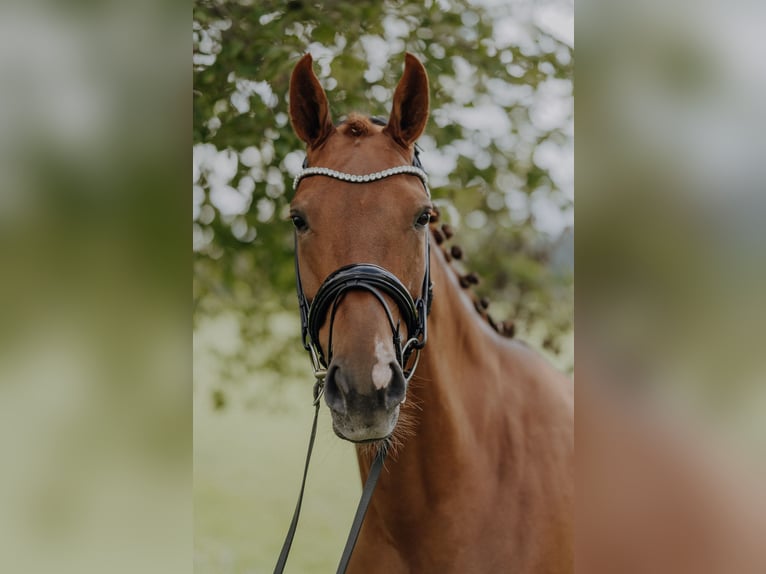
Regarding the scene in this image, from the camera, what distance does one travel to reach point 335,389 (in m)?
1.75

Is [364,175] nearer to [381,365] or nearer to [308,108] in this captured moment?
[308,108]

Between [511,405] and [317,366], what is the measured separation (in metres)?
0.72

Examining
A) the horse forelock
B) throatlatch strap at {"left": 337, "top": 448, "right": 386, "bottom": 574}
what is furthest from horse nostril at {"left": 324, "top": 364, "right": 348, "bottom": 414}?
the horse forelock

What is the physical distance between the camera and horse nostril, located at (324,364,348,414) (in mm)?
1731

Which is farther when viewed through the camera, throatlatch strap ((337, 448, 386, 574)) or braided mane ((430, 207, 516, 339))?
braided mane ((430, 207, 516, 339))

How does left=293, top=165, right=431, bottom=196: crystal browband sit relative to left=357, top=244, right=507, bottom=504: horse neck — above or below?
above

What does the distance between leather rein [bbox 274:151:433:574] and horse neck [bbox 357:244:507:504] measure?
0.34ft
